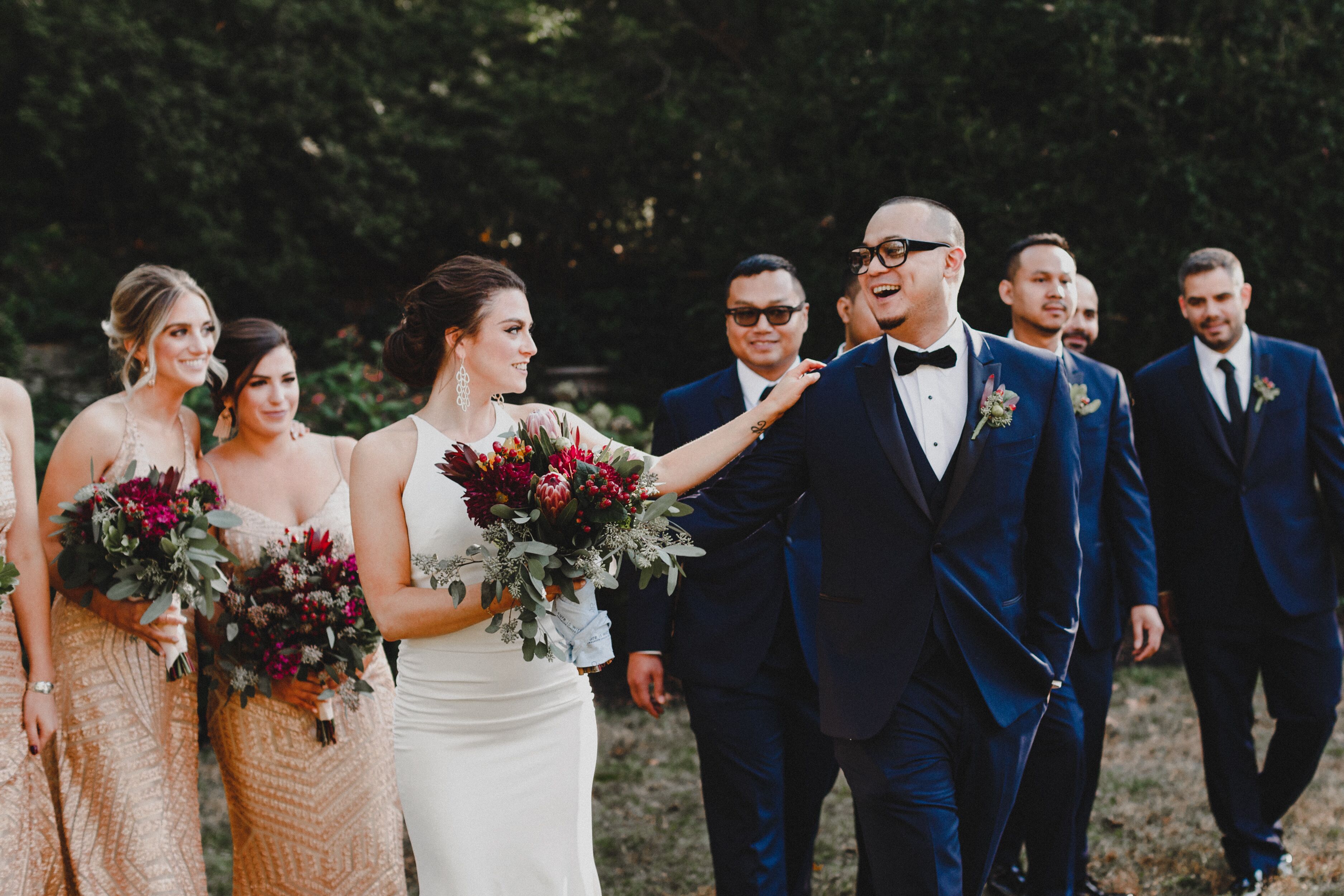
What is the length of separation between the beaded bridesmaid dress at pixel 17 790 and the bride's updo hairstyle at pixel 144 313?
0.57 m

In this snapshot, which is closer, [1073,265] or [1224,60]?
[1073,265]

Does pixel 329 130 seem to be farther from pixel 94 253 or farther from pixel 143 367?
pixel 143 367

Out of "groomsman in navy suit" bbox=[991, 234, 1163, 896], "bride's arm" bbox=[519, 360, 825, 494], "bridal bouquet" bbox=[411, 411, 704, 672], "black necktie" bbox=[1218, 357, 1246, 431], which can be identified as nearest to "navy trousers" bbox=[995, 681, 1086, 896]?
"groomsman in navy suit" bbox=[991, 234, 1163, 896]

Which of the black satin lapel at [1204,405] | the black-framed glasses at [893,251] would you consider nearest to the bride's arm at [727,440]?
the black-framed glasses at [893,251]

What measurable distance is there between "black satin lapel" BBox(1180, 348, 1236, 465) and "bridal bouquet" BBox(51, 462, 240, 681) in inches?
161

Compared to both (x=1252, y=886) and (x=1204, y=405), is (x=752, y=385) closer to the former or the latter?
(x=1204, y=405)

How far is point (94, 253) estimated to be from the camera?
45.8ft

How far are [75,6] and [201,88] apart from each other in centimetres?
143

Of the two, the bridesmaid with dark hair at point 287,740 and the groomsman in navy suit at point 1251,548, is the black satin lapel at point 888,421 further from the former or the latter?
the groomsman in navy suit at point 1251,548

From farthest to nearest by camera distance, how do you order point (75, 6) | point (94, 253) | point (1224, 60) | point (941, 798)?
point (94, 253), point (75, 6), point (1224, 60), point (941, 798)

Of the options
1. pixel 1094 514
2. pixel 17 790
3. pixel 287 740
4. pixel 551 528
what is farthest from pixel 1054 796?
pixel 17 790

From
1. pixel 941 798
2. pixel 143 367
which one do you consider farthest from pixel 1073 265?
pixel 143 367

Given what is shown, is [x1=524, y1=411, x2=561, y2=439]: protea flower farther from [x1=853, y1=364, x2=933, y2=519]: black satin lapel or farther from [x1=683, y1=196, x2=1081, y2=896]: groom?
[x1=853, y1=364, x2=933, y2=519]: black satin lapel

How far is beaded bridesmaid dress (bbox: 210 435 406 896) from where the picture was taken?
391 centimetres
